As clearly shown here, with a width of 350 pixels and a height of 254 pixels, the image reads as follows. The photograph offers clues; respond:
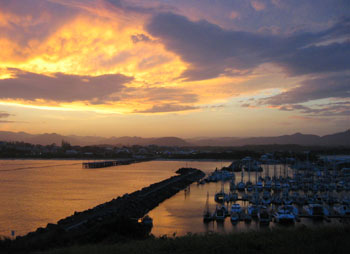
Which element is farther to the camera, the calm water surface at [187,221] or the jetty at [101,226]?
the calm water surface at [187,221]

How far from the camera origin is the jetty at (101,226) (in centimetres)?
876

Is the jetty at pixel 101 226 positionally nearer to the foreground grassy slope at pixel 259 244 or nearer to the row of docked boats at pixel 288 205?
the foreground grassy slope at pixel 259 244

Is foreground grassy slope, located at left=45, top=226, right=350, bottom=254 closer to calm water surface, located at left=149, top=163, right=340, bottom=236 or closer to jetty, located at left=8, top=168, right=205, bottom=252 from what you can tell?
jetty, located at left=8, top=168, right=205, bottom=252

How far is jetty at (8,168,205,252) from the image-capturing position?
876cm

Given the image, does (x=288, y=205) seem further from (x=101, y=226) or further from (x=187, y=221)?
(x=101, y=226)

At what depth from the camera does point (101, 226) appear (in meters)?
10.2

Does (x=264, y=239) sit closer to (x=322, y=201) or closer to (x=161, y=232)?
(x=161, y=232)

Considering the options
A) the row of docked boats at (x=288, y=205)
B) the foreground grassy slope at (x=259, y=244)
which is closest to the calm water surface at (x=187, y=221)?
the row of docked boats at (x=288, y=205)

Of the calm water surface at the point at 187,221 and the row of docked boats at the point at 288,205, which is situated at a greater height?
the row of docked boats at the point at 288,205

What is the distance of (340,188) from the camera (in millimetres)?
25156

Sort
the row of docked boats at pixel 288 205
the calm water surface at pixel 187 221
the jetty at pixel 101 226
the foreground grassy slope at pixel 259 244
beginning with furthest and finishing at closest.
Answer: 1. the row of docked boats at pixel 288 205
2. the calm water surface at pixel 187 221
3. the jetty at pixel 101 226
4. the foreground grassy slope at pixel 259 244

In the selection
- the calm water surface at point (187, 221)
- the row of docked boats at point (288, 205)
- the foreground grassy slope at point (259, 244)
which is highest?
the foreground grassy slope at point (259, 244)

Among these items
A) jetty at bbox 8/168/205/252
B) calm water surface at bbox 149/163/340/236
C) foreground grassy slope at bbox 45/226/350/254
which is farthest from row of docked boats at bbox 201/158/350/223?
foreground grassy slope at bbox 45/226/350/254

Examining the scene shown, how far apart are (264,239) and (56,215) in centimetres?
1313
